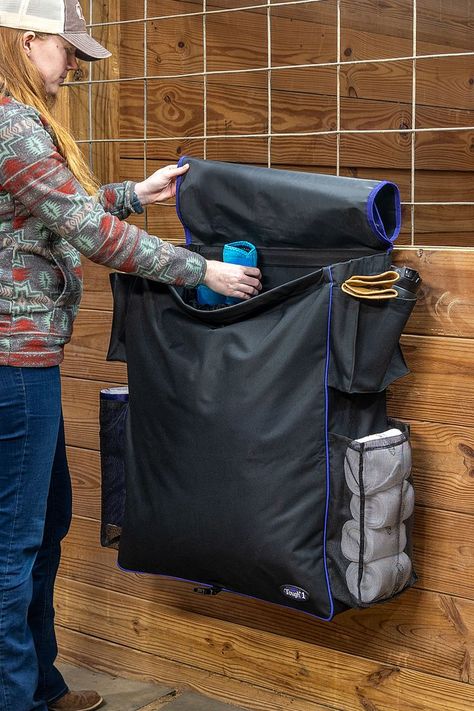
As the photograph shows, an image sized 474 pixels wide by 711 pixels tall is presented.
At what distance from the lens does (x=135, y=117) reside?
2377 mm

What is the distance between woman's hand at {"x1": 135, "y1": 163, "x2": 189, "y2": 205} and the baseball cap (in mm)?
253

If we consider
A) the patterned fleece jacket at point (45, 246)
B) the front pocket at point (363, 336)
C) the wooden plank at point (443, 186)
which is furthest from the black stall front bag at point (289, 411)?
the wooden plank at point (443, 186)

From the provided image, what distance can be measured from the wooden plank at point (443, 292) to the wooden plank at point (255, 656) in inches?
24.8

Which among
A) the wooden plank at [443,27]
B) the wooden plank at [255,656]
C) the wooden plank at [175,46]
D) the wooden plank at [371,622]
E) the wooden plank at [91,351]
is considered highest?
the wooden plank at [443,27]

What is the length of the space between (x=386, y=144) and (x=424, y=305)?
1.08 meters

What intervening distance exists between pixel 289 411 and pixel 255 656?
678mm

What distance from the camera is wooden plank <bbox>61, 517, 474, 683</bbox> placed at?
1.85 m

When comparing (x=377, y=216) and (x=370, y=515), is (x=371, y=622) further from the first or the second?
(x=377, y=216)

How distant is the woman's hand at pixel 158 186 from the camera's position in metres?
1.92

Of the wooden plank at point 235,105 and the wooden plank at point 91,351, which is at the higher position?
the wooden plank at point 235,105

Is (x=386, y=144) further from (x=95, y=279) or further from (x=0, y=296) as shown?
(x=0, y=296)

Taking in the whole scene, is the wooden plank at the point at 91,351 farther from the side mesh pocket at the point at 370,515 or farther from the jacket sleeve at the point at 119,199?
the side mesh pocket at the point at 370,515

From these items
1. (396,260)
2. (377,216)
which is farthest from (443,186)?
(377,216)

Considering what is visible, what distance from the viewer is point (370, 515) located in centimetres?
166
